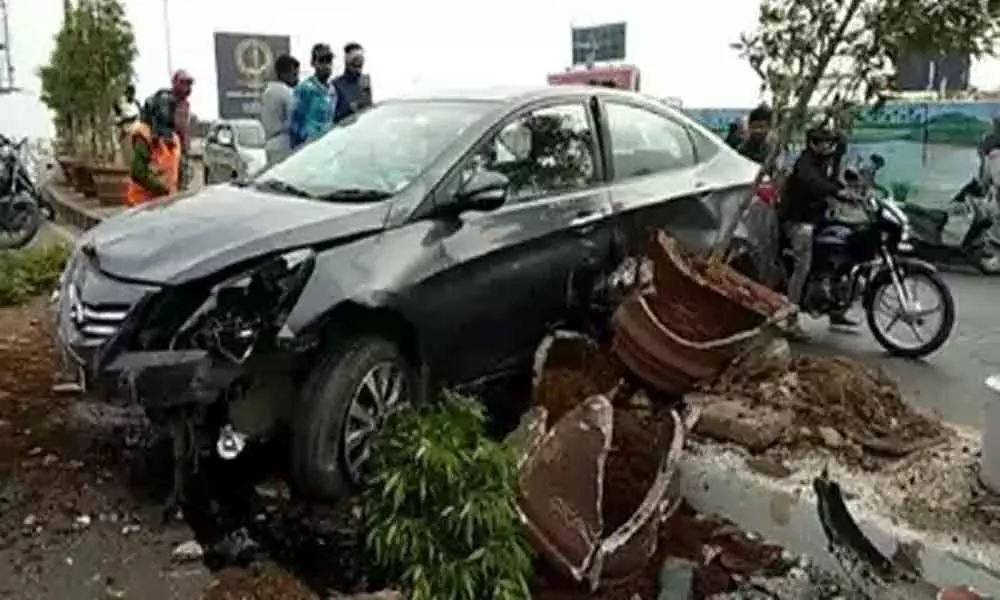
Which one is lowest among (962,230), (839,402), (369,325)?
(962,230)

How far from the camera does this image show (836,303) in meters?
7.06

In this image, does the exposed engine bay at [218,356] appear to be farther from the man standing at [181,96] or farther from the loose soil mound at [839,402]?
the man standing at [181,96]

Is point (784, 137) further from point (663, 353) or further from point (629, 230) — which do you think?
point (663, 353)

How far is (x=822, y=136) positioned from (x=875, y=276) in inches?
38.7

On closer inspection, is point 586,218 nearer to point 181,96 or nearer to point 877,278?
point 877,278

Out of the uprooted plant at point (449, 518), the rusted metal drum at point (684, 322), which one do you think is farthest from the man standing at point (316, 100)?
the uprooted plant at point (449, 518)

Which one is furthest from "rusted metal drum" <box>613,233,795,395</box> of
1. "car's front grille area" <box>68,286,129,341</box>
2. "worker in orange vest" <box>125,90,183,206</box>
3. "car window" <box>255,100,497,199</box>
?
"worker in orange vest" <box>125,90,183,206</box>

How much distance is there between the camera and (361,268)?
411 centimetres

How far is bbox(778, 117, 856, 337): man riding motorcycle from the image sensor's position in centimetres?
702

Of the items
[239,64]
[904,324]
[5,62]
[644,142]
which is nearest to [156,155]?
[644,142]

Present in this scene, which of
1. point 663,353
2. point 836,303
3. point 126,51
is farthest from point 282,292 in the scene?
point 126,51

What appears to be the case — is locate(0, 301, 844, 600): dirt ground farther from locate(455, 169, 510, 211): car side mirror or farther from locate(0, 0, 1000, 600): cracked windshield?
locate(455, 169, 510, 211): car side mirror

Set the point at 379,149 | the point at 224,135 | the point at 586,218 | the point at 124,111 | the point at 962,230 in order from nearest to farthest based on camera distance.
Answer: the point at 379,149
the point at 586,218
the point at 962,230
the point at 124,111
the point at 224,135

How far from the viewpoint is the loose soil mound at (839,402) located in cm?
433
